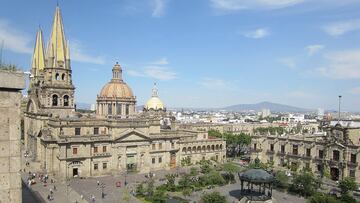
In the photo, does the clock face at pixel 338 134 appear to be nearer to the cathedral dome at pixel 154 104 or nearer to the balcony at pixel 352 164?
the balcony at pixel 352 164

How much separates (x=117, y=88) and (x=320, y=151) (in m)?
40.1

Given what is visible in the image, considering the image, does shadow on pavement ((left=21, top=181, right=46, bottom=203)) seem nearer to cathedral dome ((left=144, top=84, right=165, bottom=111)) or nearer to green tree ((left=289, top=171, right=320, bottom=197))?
green tree ((left=289, top=171, right=320, bottom=197))

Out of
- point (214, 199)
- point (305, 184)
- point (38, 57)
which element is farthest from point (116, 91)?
point (214, 199)

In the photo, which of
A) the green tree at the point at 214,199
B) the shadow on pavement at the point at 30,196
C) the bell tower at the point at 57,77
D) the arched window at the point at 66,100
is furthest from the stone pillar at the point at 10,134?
the arched window at the point at 66,100

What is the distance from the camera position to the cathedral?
53.8 m

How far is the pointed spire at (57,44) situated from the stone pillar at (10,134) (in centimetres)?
5126

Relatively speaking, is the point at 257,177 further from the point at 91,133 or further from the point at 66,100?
the point at 66,100

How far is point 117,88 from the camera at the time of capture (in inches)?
2795

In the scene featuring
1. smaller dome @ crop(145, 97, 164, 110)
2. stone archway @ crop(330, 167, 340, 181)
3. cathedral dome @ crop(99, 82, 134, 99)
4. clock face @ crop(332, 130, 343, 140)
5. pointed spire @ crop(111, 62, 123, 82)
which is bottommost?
stone archway @ crop(330, 167, 340, 181)

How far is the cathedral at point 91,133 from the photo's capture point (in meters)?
53.8

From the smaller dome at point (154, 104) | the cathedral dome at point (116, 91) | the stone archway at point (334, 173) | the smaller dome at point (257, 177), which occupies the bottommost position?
the stone archway at point (334, 173)

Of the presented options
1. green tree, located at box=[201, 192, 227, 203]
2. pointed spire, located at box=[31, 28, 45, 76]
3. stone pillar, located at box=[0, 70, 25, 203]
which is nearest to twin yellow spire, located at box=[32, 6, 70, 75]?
pointed spire, located at box=[31, 28, 45, 76]

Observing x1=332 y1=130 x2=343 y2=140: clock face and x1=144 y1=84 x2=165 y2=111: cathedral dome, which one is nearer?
x1=332 y1=130 x2=343 y2=140: clock face

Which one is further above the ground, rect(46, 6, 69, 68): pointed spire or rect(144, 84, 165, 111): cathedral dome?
rect(46, 6, 69, 68): pointed spire
